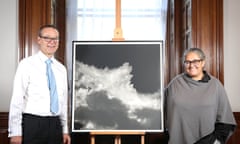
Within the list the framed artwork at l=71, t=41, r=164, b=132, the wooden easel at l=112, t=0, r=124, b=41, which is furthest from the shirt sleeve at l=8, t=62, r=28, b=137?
the wooden easel at l=112, t=0, r=124, b=41

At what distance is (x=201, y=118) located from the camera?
267 centimetres

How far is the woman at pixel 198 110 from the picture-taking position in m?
2.67

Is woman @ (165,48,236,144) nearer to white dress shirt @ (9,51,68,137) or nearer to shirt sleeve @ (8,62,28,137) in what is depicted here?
white dress shirt @ (9,51,68,137)

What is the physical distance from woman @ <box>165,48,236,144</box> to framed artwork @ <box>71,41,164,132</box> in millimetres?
209

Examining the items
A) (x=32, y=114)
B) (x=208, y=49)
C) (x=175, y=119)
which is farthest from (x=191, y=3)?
(x=32, y=114)

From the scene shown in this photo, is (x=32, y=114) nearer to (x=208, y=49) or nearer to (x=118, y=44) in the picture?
(x=118, y=44)

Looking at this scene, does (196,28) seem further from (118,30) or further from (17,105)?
(17,105)

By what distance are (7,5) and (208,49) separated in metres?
1.99

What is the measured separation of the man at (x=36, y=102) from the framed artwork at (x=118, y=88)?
0.29 metres

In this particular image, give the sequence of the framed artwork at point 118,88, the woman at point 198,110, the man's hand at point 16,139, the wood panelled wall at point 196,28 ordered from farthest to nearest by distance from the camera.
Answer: the wood panelled wall at point 196,28 → the framed artwork at point 118,88 → the woman at point 198,110 → the man's hand at point 16,139

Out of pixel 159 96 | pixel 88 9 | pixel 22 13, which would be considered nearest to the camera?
pixel 159 96

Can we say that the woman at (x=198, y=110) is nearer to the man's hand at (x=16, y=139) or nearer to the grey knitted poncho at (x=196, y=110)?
the grey knitted poncho at (x=196, y=110)

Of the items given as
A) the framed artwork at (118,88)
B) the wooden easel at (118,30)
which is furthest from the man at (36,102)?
the wooden easel at (118,30)

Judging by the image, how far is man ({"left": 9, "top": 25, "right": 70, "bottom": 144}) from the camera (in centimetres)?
254
